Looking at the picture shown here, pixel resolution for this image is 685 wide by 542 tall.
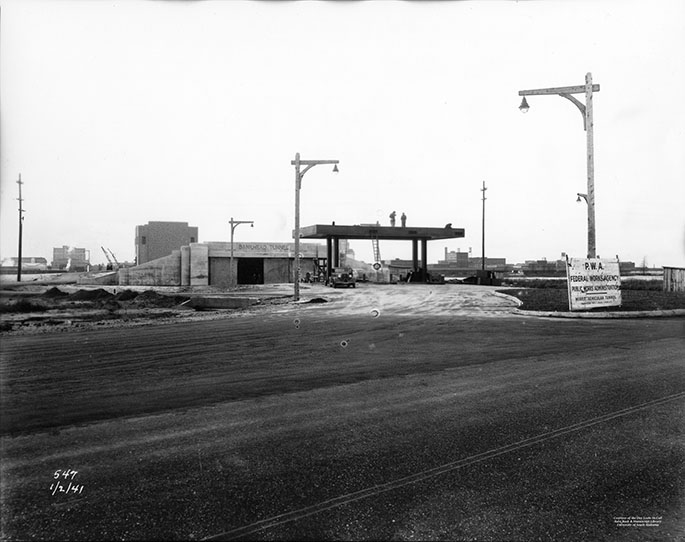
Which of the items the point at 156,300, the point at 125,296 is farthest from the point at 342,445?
the point at 125,296

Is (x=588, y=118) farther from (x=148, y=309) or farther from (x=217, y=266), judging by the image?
(x=217, y=266)

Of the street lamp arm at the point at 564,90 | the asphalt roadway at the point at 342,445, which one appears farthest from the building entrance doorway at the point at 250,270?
the asphalt roadway at the point at 342,445

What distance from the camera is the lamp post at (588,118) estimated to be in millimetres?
18891

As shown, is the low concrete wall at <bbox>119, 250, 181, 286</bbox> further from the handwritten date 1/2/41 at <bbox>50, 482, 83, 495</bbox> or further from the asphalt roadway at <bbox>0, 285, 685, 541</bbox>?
the handwritten date 1/2/41 at <bbox>50, 482, 83, 495</bbox>

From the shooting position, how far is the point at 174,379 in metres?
7.19

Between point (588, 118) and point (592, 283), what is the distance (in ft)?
21.0

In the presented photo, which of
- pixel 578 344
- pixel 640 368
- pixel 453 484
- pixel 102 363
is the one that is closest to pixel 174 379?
pixel 102 363

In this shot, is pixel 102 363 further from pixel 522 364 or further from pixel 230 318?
pixel 230 318

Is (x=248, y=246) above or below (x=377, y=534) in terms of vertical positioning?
above

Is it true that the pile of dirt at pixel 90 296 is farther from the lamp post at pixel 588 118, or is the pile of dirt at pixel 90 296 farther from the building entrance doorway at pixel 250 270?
the building entrance doorway at pixel 250 270

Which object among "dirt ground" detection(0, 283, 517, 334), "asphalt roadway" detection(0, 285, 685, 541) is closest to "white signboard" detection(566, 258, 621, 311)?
"dirt ground" detection(0, 283, 517, 334)

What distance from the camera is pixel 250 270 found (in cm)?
6397

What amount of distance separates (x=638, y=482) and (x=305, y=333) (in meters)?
9.52

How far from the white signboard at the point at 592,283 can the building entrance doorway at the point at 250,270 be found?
47686 millimetres
